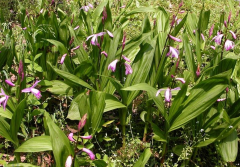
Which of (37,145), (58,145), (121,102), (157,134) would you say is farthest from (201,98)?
(37,145)

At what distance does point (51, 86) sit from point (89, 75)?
0.35m

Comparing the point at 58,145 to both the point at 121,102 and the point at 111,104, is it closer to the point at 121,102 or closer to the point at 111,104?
the point at 111,104

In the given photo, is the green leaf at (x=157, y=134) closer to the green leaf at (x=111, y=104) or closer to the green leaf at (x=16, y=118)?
the green leaf at (x=111, y=104)

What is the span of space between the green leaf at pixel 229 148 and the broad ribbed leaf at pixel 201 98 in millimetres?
327

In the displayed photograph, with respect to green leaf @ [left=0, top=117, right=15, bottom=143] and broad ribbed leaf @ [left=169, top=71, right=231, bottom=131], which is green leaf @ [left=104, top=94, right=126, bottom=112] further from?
green leaf @ [left=0, top=117, right=15, bottom=143]

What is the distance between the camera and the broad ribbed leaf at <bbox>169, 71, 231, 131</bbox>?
1807 millimetres

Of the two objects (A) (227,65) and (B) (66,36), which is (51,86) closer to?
(B) (66,36)

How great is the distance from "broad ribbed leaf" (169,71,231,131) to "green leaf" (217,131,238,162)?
327 mm

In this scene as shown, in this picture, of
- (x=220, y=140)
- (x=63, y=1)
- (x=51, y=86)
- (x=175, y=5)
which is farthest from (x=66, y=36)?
(x=175, y=5)

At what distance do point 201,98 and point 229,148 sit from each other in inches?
16.8

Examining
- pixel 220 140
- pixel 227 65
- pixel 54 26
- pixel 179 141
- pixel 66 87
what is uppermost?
pixel 54 26

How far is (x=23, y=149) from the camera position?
172cm

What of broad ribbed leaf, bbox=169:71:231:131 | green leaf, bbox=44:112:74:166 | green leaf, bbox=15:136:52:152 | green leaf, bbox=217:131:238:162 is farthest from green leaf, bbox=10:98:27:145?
green leaf, bbox=217:131:238:162

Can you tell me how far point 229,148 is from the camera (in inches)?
77.0
